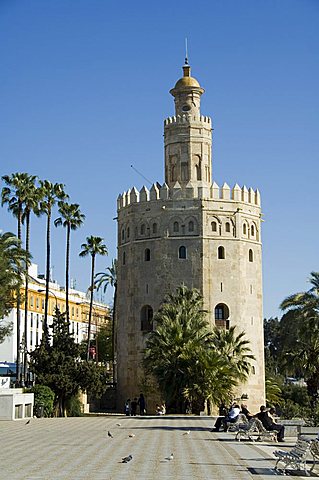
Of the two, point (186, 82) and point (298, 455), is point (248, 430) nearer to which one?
point (298, 455)

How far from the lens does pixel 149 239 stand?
52.3 meters

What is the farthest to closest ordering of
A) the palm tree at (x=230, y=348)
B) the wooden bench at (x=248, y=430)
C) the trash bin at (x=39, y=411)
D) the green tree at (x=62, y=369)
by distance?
the palm tree at (x=230, y=348) → the green tree at (x=62, y=369) → the trash bin at (x=39, y=411) → the wooden bench at (x=248, y=430)

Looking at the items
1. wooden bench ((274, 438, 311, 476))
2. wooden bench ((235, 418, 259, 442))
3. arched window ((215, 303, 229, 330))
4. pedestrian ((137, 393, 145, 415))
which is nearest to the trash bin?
pedestrian ((137, 393, 145, 415))

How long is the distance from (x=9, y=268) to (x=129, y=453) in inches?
948

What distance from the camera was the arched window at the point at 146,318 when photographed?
51906 mm

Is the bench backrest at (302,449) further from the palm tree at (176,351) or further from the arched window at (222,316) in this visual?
the arched window at (222,316)

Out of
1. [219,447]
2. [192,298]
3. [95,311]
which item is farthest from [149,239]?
[95,311]

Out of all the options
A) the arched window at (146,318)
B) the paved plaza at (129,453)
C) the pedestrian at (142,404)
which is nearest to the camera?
the paved plaza at (129,453)

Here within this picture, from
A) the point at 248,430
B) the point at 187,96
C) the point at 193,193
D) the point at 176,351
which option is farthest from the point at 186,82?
the point at 248,430

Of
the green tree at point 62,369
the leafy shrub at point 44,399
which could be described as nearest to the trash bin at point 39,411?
the leafy shrub at point 44,399

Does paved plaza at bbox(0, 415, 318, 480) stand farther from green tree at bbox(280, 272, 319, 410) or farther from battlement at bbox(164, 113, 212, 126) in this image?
battlement at bbox(164, 113, 212, 126)

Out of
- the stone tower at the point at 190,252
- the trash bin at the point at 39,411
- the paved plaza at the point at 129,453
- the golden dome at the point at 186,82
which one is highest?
the golden dome at the point at 186,82

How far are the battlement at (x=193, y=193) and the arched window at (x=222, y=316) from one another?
6.34m

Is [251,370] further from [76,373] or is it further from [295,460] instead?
[295,460]
